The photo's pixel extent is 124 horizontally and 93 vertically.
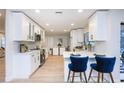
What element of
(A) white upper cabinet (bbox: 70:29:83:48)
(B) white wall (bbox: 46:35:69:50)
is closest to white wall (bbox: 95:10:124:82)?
(A) white upper cabinet (bbox: 70:29:83:48)

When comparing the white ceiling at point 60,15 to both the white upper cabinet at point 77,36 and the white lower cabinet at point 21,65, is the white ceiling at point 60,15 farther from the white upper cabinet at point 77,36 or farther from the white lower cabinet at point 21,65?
the white upper cabinet at point 77,36

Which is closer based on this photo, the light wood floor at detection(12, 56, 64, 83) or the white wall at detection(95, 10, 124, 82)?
the white wall at detection(95, 10, 124, 82)

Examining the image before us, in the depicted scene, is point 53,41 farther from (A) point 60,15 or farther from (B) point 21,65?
(B) point 21,65

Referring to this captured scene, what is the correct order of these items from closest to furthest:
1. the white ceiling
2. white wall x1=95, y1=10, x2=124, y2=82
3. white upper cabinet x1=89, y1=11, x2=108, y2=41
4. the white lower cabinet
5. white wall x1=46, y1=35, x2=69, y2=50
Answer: white wall x1=95, y1=10, x2=124, y2=82 → white upper cabinet x1=89, y1=11, x2=108, y2=41 → the white ceiling → the white lower cabinet → white wall x1=46, y1=35, x2=69, y2=50

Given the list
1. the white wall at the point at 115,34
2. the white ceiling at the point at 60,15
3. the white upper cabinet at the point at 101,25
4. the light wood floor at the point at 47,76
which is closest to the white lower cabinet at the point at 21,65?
the light wood floor at the point at 47,76

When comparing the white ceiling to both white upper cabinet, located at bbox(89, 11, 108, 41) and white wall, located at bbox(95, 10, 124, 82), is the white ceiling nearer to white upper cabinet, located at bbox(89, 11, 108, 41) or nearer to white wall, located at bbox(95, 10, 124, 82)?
white upper cabinet, located at bbox(89, 11, 108, 41)


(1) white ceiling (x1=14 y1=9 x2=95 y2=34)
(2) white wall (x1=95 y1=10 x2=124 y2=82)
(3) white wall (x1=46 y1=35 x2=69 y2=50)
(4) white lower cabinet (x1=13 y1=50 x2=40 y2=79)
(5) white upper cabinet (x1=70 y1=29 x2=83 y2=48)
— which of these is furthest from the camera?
(3) white wall (x1=46 y1=35 x2=69 y2=50)

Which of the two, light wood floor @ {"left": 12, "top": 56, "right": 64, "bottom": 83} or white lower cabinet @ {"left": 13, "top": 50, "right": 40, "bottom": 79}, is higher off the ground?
white lower cabinet @ {"left": 13, "top": 50, "right": 40, "bottom": 79}

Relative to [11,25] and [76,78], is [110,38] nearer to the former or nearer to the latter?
[76,78]

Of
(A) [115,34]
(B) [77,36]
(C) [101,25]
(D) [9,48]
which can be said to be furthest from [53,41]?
(A) [115,34]

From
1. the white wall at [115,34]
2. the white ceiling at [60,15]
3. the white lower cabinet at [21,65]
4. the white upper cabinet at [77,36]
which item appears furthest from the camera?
the white upper cabinet at [77,36]

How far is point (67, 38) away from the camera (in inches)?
642
